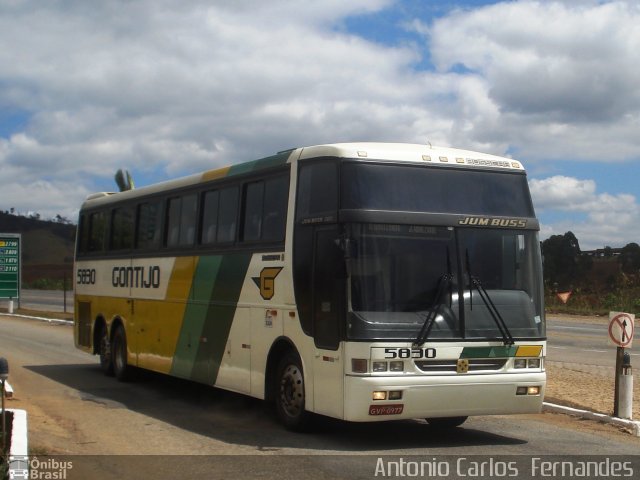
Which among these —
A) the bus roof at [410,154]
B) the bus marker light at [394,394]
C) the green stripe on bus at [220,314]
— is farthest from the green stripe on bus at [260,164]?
the bus marker light at [394,394]

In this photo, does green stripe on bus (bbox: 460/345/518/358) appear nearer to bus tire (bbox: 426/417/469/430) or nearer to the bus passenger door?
the bus passenger door

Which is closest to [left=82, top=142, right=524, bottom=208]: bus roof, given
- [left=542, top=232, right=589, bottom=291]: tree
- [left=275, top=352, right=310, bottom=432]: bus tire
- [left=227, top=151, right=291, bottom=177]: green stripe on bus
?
[left=227, top=151, right=291, bottom=177]: green stripe on bus

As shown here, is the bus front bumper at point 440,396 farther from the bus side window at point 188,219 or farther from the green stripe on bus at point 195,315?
the bus side window at point 188,219

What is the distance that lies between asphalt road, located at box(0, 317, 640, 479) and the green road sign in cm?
2738

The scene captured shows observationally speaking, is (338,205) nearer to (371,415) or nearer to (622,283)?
(371,415)

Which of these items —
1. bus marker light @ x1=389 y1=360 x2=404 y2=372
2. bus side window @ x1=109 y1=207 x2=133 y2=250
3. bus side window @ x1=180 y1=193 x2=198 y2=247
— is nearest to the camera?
bus marker light @ x1=389 y1=360 x2=404 y2=372

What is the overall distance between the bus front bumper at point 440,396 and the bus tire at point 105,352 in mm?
8840

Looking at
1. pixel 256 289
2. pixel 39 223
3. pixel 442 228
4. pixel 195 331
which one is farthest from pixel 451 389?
pixel 39 223

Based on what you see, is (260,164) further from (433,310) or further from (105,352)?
(105,352)

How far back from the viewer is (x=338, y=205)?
10.2m

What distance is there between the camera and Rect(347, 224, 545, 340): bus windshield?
9.97 metres

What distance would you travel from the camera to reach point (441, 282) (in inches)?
405

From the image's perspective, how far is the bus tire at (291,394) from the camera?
10859mm

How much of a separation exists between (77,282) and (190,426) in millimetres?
8781
